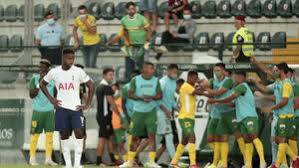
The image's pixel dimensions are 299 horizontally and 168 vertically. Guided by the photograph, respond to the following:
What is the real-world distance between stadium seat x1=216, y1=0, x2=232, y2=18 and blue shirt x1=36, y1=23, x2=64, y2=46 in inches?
158

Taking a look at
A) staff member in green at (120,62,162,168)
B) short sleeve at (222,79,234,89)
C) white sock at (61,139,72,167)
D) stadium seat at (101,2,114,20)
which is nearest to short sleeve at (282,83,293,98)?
short sleeve at (222,79,234,89)

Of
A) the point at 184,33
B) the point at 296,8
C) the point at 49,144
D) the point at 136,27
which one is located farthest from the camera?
the point at 296,8

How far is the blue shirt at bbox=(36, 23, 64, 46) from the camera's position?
2736 centimetres

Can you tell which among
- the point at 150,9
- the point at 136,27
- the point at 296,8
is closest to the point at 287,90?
the point at 136,27

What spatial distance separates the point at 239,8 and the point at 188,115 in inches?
246

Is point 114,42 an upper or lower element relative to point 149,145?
upper

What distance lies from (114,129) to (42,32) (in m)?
3.71

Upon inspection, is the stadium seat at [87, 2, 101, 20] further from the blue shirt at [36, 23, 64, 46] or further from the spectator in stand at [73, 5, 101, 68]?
the blue shirt at [36, 23, 64, 46]

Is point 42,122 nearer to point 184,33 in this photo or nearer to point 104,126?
point 104,126

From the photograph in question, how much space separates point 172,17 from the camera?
2770 cm

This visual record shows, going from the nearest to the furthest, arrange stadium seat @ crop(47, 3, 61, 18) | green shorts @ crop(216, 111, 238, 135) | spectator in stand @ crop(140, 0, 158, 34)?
green shorts @ crop(216, 111, 238, 135) < spectator in stand @ crop(140, 0, 158, 34) < stadium seat @ crop(47, 3, 61, 18)

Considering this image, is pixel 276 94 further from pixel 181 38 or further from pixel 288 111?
pixel 181 38

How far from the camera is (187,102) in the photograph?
2284cm

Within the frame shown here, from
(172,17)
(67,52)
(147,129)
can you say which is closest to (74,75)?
(67,52)
